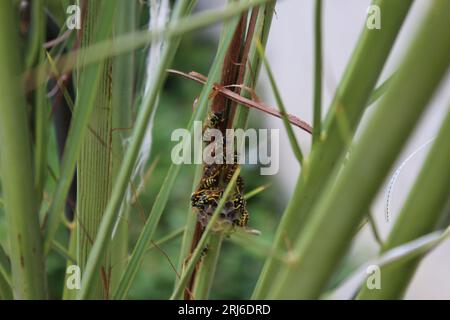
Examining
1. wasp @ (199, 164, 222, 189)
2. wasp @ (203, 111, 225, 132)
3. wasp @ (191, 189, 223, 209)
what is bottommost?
wasp @ (191, 189, 223, 209)

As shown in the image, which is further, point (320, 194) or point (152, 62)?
point (152, 62)

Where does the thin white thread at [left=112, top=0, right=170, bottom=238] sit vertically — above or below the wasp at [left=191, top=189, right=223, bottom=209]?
above

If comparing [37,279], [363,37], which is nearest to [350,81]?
[363,37]

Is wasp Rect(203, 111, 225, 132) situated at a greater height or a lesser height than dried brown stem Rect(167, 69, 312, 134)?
lesser

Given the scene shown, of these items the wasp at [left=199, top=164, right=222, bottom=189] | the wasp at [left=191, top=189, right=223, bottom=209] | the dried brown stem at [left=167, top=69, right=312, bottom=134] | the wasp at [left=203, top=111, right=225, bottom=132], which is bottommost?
the wasp at [left=191, top=189, right=223, bottom=209]

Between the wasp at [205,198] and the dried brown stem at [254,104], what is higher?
the dried brown stem at [254,104]

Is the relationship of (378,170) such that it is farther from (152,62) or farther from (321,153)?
(152,62)

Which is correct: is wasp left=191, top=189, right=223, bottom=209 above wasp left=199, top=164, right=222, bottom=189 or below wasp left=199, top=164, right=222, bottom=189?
below

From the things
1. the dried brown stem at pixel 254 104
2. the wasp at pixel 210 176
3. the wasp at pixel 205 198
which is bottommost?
the wasp at pixel 205 198

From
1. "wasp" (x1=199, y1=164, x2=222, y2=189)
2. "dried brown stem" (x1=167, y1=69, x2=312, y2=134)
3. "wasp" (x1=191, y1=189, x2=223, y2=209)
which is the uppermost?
"dried brown stem" (x1=167, y1=69, x2=312, y2=134)

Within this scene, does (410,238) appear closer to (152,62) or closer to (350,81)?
(350,81)
